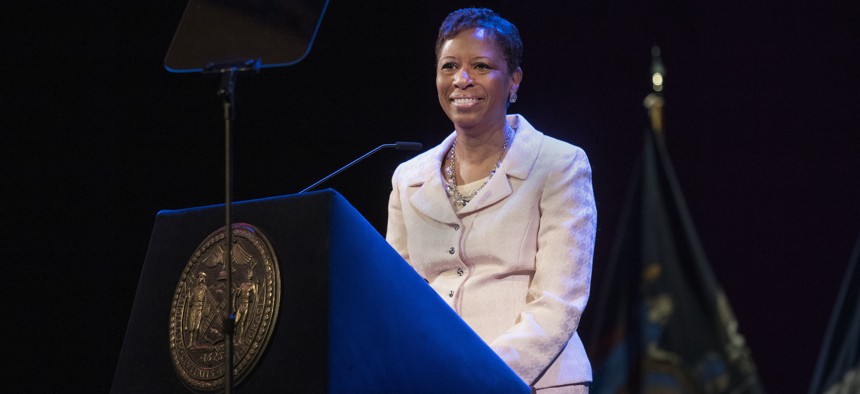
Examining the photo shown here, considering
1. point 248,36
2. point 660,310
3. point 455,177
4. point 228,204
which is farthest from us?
point 660,310

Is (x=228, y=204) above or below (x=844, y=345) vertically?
above

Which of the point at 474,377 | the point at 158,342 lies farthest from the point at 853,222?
the point at 158,342

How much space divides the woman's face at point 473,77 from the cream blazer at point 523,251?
0.38 feet

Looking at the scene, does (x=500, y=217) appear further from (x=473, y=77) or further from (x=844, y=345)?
(x=844, y=345)

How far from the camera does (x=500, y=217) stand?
6.34 feet

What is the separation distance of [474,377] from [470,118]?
84 cm

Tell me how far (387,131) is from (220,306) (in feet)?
8.03

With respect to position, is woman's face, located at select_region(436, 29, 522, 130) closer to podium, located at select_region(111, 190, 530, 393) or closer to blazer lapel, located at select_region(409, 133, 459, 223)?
blazer lapel, located at select_region(409, 133, 459, 223)

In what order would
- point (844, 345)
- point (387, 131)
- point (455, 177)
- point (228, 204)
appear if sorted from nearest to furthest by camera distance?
point (228, 204) < point (455, 177) < point (844, 345) < point (387, 131)

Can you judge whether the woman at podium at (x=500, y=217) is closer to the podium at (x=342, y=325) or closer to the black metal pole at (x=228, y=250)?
the podium at (x=342, y=325)

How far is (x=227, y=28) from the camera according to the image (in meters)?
1.51

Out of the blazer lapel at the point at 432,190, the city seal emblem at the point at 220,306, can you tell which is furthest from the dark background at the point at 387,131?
the city seal emblem at the point at 220,306

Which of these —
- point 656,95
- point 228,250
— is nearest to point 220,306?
point 228,250

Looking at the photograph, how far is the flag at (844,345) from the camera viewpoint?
11.0 feet
